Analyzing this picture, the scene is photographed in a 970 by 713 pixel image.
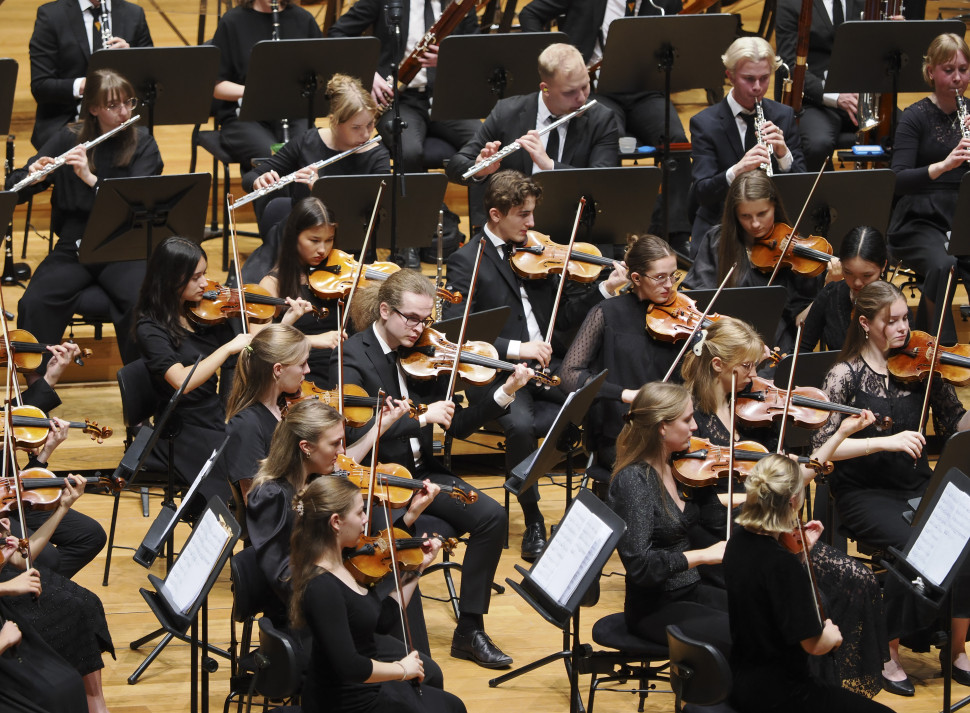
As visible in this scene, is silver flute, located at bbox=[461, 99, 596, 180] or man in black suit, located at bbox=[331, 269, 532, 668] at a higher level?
silver flute, located at bbox=[461, 99, 596, 180]

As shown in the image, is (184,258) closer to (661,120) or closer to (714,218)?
(714,218)

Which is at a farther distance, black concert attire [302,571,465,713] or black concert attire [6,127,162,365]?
black concert attire [6,127,162,365]

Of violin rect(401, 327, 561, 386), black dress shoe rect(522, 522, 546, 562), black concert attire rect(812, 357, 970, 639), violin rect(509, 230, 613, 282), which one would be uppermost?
violin rect(509, 230, 613, 282)

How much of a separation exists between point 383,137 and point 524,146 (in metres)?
0.54

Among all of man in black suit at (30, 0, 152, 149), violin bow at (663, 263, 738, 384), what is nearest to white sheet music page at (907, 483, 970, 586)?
violin bow at (663, 263, 738, 384)

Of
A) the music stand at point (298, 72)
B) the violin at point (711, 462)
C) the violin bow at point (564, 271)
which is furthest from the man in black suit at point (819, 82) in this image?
the violin at point (711, 462)

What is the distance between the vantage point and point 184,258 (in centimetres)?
420

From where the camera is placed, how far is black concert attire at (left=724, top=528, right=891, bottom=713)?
292cm

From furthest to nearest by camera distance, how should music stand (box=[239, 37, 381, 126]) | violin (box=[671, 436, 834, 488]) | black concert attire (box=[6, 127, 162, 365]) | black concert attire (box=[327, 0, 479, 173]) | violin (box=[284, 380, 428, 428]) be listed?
black concert attire (box=[327, 0, 479, 173]), music stand (box=[239, 37, 381, 126]), black concert attire (box=[6, 127, 162, 365]), violin (box=[284, 380, 428, 428]), violin (box=[671, 436, 834, 488])

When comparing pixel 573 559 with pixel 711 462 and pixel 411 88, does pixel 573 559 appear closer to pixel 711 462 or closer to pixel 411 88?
pixel 711 462

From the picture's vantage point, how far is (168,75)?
522 cm

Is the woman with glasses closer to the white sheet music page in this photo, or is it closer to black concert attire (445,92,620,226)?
black concert attire (445,92,620,226)

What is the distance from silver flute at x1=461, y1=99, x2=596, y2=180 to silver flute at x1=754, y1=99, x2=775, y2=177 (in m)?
0.66

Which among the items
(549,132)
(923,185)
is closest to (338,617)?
(549,132)
